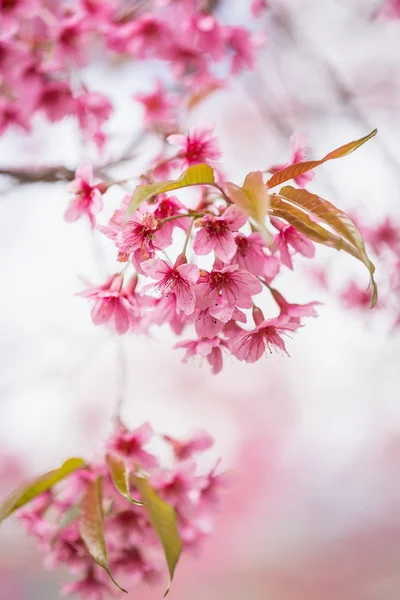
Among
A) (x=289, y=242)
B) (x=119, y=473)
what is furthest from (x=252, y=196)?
(x=119, y=473)

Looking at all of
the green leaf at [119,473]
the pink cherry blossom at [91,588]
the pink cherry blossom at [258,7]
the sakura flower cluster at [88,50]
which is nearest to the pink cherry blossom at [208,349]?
the green leaf at [119,473]

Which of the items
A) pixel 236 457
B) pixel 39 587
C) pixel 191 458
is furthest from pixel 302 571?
pixel 191 458

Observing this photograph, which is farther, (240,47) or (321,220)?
(240,47)

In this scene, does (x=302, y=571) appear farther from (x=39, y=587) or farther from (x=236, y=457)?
(x=39, y=587)

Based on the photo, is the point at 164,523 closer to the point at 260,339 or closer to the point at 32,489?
the point at 32,489

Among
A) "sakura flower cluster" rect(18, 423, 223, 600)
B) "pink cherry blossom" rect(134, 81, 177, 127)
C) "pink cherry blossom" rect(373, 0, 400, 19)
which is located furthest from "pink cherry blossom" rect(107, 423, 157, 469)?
"pink cherry blossom" rect(373, 0, 400, 19)

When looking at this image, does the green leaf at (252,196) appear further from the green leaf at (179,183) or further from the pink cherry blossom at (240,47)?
the pink cherry blossom at (240,47)
